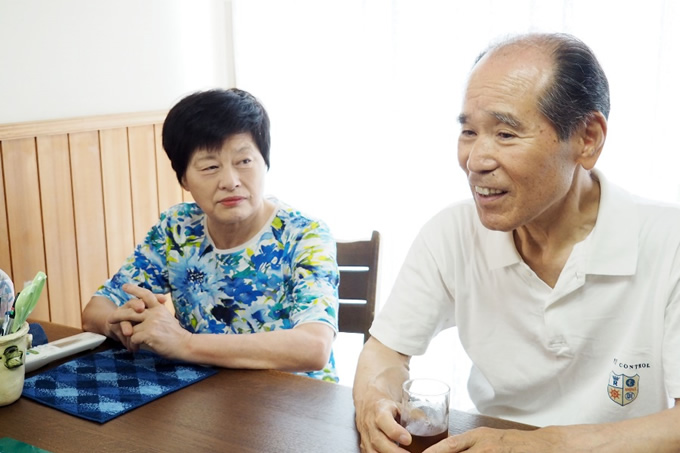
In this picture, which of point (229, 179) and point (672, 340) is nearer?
point (672, 340)

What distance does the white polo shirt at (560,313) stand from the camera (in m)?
1.30

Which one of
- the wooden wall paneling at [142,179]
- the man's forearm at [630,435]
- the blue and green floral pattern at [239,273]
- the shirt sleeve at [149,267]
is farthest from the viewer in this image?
the wooden wall paneling at [142,179]

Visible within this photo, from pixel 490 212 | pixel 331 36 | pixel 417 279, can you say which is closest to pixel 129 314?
pixel 417 279

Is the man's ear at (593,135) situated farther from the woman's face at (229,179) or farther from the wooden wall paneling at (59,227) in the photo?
the wooden wall paneling at (59,227)

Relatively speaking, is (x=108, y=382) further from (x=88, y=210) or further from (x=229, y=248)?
(x=88, y=210)

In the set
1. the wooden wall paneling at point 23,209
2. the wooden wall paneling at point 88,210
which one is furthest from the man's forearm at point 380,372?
the wooden wall paneling at point 88,210

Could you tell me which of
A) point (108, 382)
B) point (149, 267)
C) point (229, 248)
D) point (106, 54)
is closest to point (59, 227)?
point (106, 54)

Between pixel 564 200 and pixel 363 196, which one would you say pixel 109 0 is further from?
pixel 564 200

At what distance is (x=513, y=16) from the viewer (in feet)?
8.74

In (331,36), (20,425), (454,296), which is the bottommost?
(20,425)

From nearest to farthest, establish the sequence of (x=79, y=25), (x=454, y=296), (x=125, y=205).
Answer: (x=454, y=296) → (x=79, y=25) → (x=125, y=205)

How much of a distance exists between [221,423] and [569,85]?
0.82 m

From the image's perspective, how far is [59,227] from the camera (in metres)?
2.65

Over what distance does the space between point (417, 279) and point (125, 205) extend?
5.79 feet
